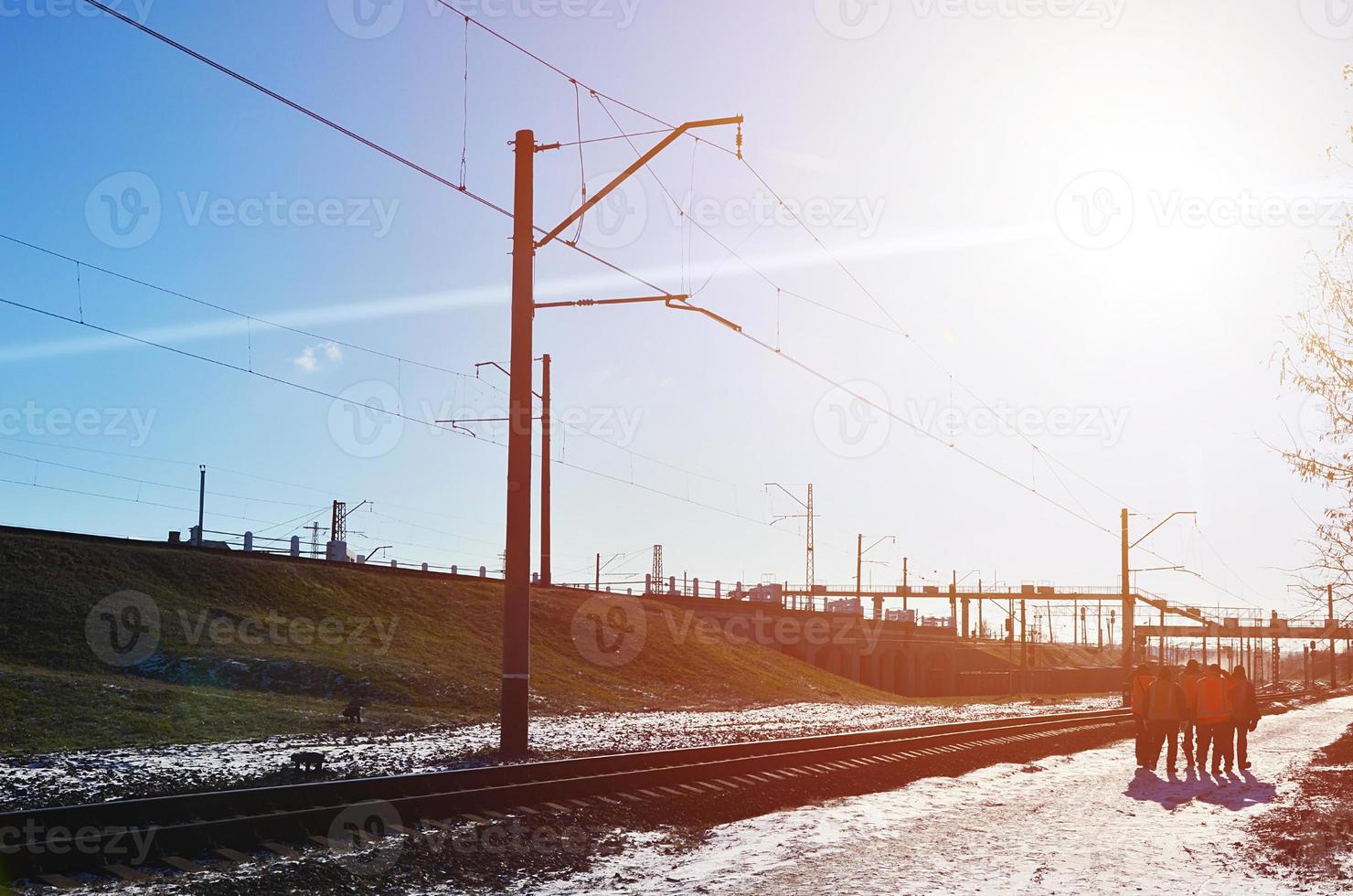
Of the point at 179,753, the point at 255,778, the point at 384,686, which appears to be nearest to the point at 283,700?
the point at 384,686

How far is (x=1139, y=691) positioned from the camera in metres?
20.2
